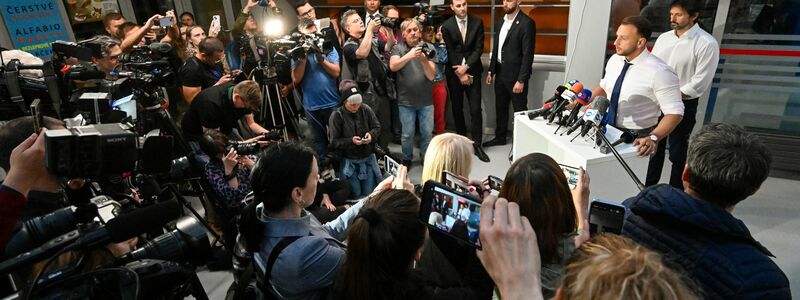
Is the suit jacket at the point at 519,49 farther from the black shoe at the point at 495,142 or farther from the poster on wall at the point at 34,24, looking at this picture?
the poster on wall at the point at 34,24

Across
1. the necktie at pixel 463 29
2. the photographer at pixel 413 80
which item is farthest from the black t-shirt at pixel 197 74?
the necktie at pixel 463 29

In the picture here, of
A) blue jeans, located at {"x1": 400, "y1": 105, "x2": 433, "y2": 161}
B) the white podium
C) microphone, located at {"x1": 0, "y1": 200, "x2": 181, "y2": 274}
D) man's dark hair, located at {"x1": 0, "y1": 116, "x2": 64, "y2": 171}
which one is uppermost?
man's dark hair, located at {"x1": 0, "y1": 116, "x2": 64, "y2": 171}

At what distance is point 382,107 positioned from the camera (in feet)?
14.5

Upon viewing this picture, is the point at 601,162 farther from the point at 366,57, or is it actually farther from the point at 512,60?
the point at 366,57

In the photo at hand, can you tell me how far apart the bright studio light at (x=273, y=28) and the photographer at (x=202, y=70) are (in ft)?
1.22

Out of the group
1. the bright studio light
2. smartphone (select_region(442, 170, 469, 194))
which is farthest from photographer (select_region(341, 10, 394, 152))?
smartphone (select_region(442, 170, 469, 194))

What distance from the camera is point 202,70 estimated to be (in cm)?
339

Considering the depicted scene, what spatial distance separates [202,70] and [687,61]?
→ 135 inches

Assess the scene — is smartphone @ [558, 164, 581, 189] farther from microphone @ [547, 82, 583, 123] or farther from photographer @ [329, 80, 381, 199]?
photographer @ [329, 80, 381, 199]

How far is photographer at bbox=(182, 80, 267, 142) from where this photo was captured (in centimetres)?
287

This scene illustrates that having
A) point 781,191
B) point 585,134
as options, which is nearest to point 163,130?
point 585,134

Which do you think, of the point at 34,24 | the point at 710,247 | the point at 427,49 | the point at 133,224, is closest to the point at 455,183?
the point at 710,247

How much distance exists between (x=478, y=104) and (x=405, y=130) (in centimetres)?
78

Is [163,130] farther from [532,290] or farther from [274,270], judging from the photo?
[532,290]
